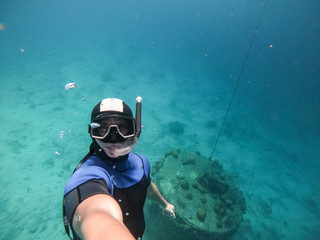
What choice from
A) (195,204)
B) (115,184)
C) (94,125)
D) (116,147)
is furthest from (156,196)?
(195,204)

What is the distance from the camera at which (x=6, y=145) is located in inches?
480

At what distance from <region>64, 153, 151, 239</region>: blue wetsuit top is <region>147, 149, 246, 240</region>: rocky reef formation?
439 centimetres

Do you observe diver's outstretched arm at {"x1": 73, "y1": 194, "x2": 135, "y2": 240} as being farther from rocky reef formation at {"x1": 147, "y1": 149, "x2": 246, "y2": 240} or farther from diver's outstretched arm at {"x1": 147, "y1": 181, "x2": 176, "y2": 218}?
rocky reef formation at {"x1": 147, "y1": 149, "x2": 246, "y2": 240}

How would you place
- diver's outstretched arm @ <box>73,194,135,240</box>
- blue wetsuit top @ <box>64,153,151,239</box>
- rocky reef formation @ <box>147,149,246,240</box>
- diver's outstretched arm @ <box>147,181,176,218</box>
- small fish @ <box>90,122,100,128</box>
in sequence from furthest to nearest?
rocky reef formation @ <box>147,149,246,240</box> → diver's outstretched arm @ <box>147,181,176,218</box> → small fish @ <box>90,122,100,128</box> → blue wetsuit top @ <box>64,153,151,239</box> → diver's outstretched arm @ <box>73,194,135,240</box>

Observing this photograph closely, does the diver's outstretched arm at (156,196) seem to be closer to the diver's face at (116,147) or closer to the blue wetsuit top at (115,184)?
the blue wetsuit top at (115,184)

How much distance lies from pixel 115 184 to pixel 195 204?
629 cm

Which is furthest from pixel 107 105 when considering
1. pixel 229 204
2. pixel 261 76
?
pixel 261 76

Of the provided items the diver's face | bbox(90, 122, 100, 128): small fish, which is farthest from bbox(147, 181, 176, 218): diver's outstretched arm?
bbox(90, 122, 100, 128): small fish

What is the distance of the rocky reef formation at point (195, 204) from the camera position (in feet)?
21.2

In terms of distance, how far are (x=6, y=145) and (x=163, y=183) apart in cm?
1326

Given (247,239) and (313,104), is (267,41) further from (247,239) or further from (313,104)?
(247,239)

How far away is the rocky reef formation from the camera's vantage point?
21.2 feet

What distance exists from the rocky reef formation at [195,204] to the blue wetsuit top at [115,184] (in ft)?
14.4

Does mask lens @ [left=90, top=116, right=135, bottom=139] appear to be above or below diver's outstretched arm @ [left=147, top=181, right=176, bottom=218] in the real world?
above
